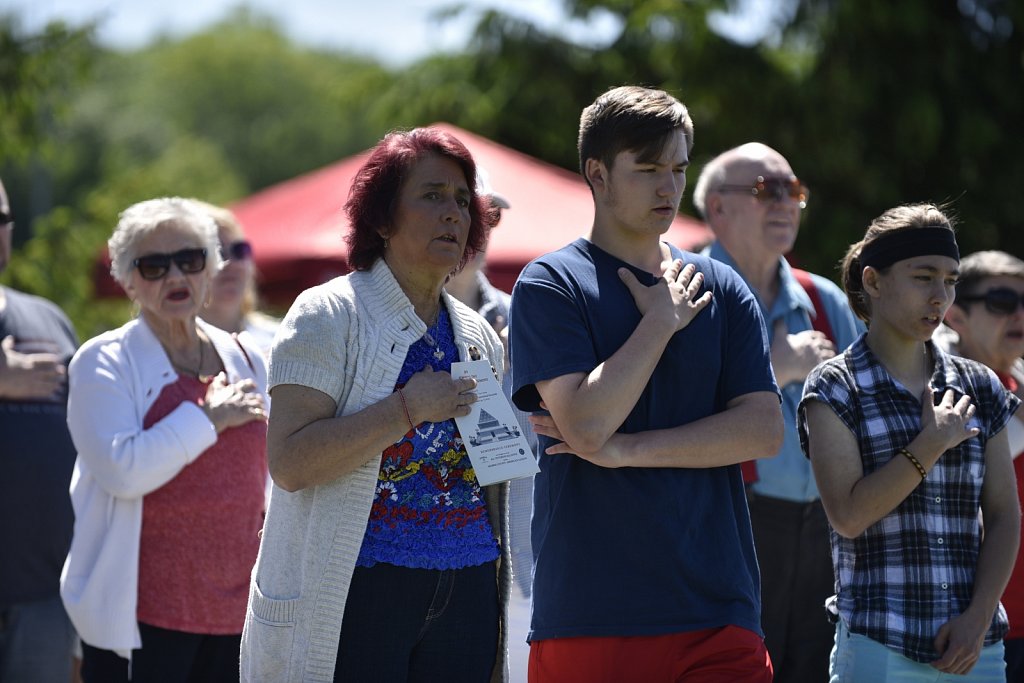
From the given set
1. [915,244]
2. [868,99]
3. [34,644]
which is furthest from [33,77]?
[915,244]

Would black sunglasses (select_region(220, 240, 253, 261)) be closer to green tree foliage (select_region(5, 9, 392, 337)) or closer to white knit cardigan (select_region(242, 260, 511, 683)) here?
white knit cardigan (select_region(242, 260, 511, 683))

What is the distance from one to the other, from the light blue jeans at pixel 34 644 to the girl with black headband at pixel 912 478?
9.18 feet

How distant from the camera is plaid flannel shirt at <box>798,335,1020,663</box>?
3053 millimetres

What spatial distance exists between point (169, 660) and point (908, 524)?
7.27 feet

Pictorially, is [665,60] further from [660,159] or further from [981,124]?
[660,159]

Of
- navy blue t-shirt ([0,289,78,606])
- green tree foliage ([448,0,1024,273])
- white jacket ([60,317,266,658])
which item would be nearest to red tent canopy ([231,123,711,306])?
green tree foliage ([448,0,1024,273])

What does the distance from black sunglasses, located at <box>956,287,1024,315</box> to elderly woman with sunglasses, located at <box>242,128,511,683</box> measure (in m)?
2.26

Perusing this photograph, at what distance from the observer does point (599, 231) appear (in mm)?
2832

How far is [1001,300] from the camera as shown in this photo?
430 centimetres

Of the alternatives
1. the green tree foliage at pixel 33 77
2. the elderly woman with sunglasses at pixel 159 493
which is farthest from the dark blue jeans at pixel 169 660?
the green tree foliage at pixel 33 77

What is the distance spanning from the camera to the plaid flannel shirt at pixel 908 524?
3053 mm

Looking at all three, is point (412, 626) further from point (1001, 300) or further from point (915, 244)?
point (1001, 300)

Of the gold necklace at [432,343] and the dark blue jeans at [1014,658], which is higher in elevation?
the gold necklace at [432,343]

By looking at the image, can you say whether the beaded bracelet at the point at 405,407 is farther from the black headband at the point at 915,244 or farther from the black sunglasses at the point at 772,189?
the black sunglasses at the point at 772,189
